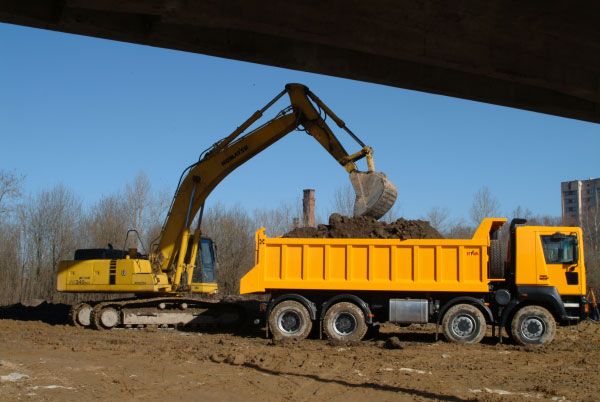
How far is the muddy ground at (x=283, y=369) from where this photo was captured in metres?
9.40

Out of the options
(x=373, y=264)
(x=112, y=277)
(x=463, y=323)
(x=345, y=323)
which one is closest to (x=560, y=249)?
(x=463, y=323)

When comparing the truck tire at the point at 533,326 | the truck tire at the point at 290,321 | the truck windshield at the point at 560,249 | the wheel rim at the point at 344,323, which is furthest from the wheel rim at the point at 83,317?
the truck windshield at the point at 560,249

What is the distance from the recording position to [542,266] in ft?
51.8

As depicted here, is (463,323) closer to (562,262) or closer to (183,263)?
(562,262)

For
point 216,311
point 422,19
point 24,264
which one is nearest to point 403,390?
point 422,19

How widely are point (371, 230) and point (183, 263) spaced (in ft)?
20.1

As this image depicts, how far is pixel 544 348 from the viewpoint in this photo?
48.9 feet

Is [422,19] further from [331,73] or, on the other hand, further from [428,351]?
[428,351]

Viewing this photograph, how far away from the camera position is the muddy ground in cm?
940

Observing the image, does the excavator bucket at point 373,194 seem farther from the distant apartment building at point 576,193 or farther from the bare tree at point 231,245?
the distant apartment building at point 576,193

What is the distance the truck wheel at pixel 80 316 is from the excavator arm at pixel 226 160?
245 cm

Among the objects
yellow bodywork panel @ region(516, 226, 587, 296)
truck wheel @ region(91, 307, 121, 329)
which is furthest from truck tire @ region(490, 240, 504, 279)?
truck wheel @ region(91, 307, 121, 329)

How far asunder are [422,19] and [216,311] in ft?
46.4

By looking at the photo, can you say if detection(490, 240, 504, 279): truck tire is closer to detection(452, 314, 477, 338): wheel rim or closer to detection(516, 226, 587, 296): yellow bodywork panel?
detection(516, 226, 587, 296): yellow bodywork panel
